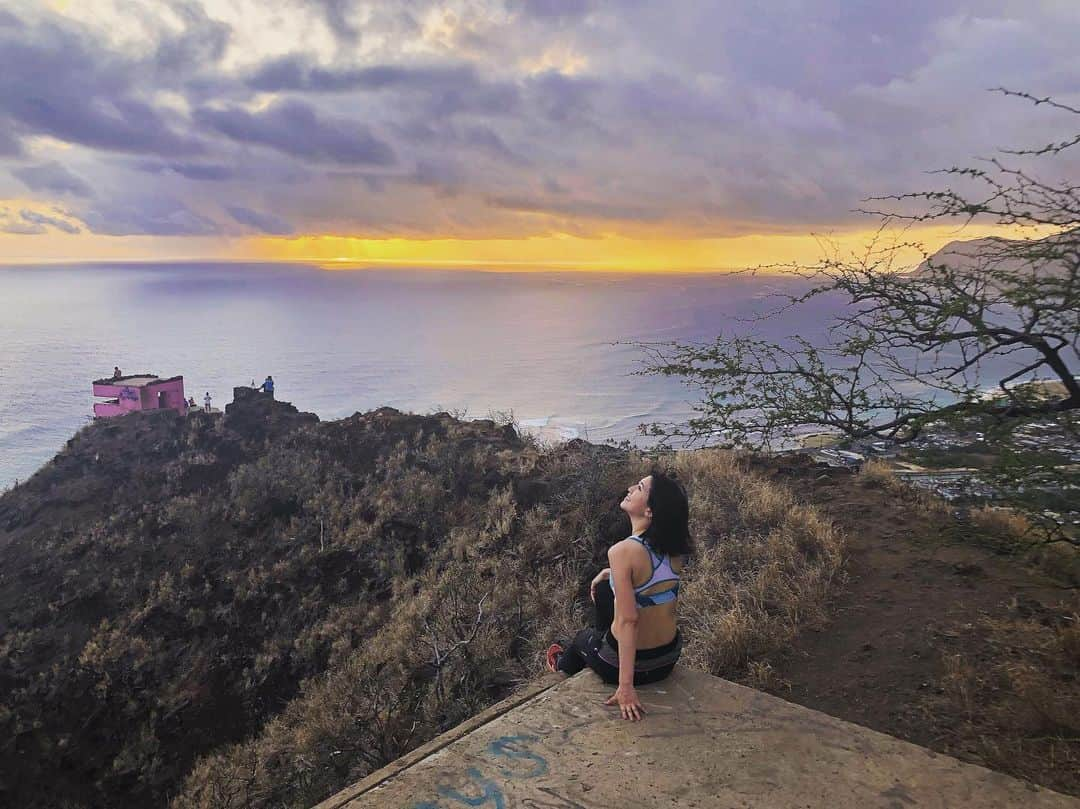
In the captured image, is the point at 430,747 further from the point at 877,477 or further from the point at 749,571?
the point at 877,477

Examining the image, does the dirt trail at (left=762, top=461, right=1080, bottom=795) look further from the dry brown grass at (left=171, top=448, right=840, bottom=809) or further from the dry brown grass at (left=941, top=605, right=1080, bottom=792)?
the dry brown grass at (left=171, top=448, right=840, bottom=809)

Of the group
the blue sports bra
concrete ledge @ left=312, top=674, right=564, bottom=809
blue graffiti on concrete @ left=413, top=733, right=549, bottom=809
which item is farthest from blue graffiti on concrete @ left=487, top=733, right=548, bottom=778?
the blue sports bra

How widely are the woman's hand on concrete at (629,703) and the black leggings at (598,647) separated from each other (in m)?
0.27

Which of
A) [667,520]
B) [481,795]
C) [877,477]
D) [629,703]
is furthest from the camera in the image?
[877,477]

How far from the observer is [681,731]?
3.72 meters

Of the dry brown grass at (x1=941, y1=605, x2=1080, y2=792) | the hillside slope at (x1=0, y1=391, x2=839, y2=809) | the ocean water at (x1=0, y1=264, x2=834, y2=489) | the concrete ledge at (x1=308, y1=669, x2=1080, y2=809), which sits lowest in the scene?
the ocean water at (x1=0, y1=264, x2=834, y2=489)

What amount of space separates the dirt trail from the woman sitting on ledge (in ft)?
6.99

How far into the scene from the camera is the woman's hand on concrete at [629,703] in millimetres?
3820

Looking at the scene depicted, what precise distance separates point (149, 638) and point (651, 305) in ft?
506

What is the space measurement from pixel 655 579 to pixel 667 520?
14.0 inches

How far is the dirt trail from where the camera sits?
4668mm

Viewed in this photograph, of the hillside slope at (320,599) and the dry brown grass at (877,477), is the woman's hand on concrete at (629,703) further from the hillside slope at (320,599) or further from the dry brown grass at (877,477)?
the dry brown grass at (877,477)

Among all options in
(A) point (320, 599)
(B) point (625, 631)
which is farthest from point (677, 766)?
(A) point (320, 599)

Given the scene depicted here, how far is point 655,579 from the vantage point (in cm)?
401
